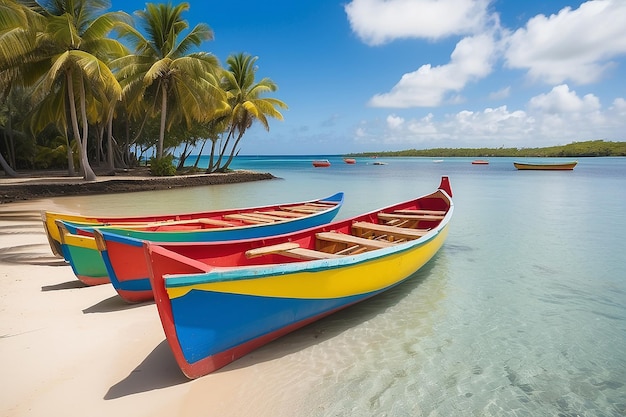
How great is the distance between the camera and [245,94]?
2761 cm

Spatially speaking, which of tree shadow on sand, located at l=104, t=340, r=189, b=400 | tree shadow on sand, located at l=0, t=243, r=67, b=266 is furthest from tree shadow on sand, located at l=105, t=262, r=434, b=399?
tree shadow on sand, located at l=0, t=243, r=67, b=266

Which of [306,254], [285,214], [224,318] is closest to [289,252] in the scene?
[306,254]

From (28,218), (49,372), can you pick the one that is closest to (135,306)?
(49,372)

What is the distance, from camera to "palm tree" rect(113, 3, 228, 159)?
2064 cm

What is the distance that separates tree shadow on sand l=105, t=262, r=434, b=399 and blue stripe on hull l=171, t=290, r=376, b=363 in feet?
1.09

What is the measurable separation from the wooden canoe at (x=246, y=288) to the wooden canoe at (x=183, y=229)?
95 cm

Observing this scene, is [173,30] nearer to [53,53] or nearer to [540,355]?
[53,53]

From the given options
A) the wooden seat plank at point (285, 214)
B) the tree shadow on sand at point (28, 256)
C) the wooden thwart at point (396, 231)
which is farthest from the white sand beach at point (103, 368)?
the wooden seat plank at point (285, 214)

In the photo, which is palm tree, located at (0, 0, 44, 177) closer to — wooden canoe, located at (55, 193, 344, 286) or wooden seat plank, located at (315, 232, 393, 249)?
wooden canoe, located at (55, 193, 344, 286)

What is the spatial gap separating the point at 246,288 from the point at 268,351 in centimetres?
100

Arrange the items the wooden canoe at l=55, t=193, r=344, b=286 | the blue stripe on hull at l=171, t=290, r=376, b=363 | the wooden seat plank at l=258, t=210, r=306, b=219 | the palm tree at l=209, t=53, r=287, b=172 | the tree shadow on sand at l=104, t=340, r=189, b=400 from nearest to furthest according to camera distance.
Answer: the blue stripe on hull at l=171, t=290, r=376, b=363
the tree shadow on sand at l=104, t=340, r=189, b=400
the wooden canoe at l=55, t=193, r=344, b=286
the wooden seat plank at l=258, t=210, r=306, b=219
the palm tree at l=209, t=53, r=287, b=172

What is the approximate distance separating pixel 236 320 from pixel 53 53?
784 inches

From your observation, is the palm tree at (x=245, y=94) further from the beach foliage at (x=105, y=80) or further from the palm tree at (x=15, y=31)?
the palm tree at (x=15, y=31)

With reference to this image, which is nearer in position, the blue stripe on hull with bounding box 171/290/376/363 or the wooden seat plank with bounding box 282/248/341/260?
the blue stripe on hull with bounding box 171/290/376/363
